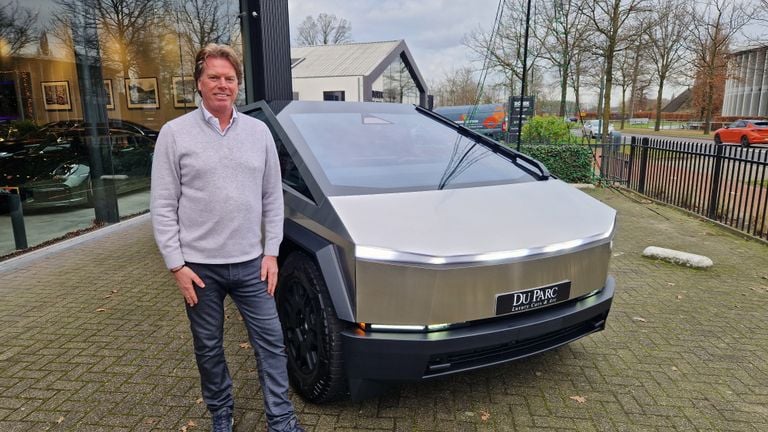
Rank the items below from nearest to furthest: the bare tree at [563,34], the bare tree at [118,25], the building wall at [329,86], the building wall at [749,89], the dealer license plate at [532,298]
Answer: the dealer license plate at [532,298] < the bare tree at [118,25] < the bare tree at [563,34] < the building wall at [329,86] < the building wall at [749,89]

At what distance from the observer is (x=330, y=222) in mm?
2400

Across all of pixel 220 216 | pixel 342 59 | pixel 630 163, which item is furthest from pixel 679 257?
pixel 342 59

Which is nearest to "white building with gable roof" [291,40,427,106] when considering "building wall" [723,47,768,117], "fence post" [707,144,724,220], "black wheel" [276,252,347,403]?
"fence post" [707,144,724,220]

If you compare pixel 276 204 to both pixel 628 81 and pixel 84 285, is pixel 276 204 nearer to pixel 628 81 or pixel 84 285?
pixel 84 285

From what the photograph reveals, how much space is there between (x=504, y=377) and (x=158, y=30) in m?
8.77

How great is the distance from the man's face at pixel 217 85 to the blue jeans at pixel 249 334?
2.24ft

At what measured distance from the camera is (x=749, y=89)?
158ft

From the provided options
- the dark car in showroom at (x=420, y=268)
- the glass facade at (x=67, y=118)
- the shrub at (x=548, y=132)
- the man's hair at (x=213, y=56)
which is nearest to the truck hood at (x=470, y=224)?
the dark car in showroom at (x=420, y=268)

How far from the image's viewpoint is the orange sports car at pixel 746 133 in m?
24.2

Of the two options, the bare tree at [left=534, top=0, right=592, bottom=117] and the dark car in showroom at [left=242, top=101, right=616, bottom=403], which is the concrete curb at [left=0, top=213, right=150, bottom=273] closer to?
the dark car in showroom at [left=242, top=101, right=616, bottom=403]

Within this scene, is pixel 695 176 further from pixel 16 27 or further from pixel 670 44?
pixel 670 44

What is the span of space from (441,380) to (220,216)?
170 centimetres

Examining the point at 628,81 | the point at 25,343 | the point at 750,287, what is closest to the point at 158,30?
the point at 25,343

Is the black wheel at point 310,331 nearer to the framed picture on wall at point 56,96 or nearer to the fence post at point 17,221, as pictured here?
the fence post at point 17,221
